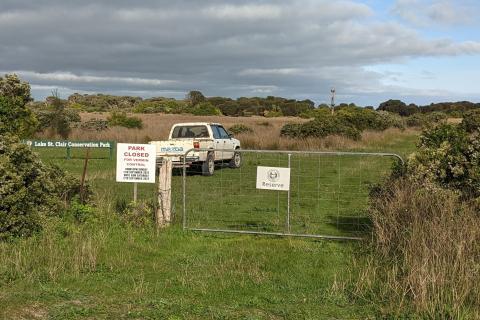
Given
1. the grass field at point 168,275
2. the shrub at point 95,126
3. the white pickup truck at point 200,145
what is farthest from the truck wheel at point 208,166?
the shrub at point 95,126

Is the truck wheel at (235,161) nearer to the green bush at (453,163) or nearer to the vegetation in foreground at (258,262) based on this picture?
the vegetation in foreground at (258,262)

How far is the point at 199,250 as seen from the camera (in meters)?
7.68

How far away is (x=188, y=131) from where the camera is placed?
19250 millimetres

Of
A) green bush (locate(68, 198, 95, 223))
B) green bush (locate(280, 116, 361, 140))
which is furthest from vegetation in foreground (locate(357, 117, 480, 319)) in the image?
green bush (locate(280, 116, 361, 140))

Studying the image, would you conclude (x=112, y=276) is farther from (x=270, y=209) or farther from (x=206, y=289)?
(x=270, y=209)

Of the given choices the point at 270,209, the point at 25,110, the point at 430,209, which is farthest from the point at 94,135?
the point at 430,209

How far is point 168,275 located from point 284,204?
5631 mm

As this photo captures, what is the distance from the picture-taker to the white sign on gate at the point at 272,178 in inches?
344

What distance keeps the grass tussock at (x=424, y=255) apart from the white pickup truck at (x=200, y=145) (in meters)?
9.00

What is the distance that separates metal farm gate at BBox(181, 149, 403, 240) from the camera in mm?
9062

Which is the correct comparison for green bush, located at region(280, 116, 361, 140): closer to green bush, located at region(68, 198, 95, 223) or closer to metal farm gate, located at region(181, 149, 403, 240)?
metal farm gate, located at region(181, 149, 403, 240)

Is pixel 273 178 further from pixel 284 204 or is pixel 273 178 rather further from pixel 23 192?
pixel 23 192

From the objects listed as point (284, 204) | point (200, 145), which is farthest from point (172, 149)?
point (284, 204)

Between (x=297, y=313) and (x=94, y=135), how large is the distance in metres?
27.5
